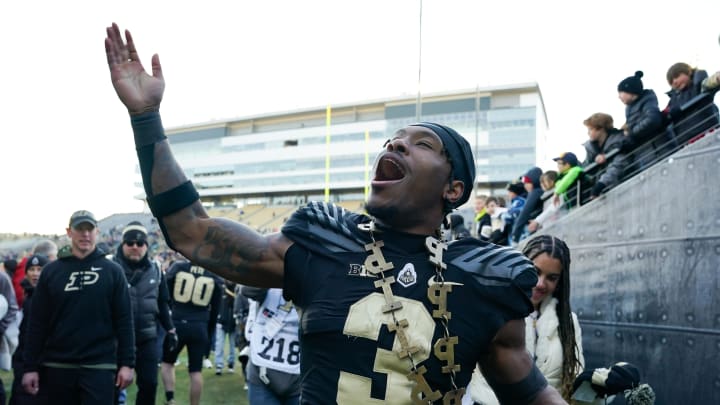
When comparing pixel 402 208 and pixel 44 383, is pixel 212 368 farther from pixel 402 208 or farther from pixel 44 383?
pixel 402 208

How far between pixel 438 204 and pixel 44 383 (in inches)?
164

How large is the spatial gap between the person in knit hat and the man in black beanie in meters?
5.46

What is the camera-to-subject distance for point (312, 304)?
6.84 ft

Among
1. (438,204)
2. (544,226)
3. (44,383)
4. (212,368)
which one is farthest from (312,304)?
(212,368)

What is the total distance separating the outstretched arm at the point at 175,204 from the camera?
2018 mm

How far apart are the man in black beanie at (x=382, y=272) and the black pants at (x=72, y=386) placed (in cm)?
345

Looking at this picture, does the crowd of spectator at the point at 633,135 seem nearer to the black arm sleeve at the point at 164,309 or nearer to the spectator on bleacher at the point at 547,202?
the spectator on bleacher at the point at 547,202

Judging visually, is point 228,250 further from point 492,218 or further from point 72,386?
point 492,218

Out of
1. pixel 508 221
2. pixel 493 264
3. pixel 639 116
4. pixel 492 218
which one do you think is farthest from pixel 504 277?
pixel 492 218

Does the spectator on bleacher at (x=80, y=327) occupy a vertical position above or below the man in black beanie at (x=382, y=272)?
below

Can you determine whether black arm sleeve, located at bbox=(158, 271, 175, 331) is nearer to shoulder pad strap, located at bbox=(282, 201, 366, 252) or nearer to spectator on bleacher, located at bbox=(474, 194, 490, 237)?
shoulder pad strap, located at bbox=(282, 201, 366, 252)

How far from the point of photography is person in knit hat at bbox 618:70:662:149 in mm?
6891

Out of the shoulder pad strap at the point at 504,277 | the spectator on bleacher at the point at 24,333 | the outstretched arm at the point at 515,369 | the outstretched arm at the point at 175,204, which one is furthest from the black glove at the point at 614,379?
the spectator on bleacher at the point at 24,333

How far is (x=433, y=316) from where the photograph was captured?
205 centimetres
